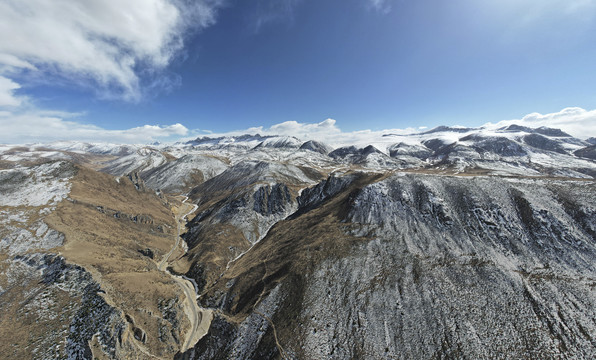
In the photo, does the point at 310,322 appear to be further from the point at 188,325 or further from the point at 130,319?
the point at 130,319

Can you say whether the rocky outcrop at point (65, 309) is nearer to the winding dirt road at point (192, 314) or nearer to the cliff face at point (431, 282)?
the winding dirt road at point (192, 314)

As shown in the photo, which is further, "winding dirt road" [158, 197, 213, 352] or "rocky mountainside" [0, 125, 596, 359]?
"winding dirt road" [158, 197, 213, 352]

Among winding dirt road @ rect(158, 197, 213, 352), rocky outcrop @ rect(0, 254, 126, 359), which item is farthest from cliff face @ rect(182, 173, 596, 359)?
rocky outcrop @ rect(0, 254, 126, 359)

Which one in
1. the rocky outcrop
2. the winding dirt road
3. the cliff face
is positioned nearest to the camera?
the rocky outcrop

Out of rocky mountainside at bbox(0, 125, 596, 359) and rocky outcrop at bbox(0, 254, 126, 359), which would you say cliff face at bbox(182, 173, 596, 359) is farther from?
rocky outcrop at bbox(0, 254, 126, 359)

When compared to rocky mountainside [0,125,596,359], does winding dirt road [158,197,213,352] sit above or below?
below

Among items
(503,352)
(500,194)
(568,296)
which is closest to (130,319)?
(503,352)
